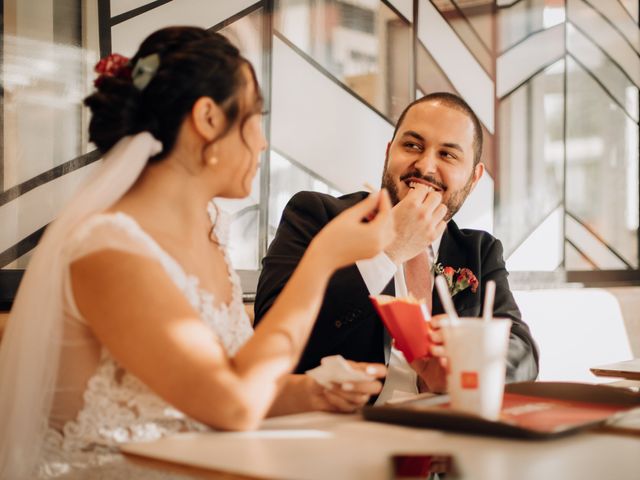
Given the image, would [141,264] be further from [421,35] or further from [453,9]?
[453,9]

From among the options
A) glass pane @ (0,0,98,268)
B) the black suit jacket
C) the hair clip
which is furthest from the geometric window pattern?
the hair clip

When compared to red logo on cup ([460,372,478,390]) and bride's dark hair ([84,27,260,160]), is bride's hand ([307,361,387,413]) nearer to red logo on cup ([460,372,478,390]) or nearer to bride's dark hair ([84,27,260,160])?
red logo on cup ([460,372,478,390])

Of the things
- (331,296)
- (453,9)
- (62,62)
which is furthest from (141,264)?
(453,9)

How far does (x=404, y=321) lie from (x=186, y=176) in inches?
20.0

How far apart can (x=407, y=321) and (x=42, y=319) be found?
681mm

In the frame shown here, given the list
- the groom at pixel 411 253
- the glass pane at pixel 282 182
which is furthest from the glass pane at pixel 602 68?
the glass pane at pixel 282 182

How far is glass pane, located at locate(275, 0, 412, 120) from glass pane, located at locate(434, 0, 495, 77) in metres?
0.35

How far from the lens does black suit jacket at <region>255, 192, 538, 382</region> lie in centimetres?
215

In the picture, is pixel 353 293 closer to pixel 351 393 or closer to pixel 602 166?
pixel 351 393

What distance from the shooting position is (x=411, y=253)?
2.19 metres

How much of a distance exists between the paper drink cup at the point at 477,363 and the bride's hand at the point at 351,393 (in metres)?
0.19

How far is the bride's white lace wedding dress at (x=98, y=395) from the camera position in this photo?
→ 4.45ft

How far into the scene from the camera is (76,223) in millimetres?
1408

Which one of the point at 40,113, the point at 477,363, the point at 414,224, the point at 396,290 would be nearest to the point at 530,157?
the point at 396,290
